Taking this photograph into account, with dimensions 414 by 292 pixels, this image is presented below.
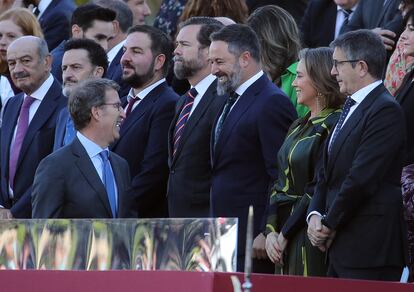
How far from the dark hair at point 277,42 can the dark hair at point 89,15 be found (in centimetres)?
215

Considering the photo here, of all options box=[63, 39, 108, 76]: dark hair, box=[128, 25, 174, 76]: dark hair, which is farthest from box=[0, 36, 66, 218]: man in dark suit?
box=[128, 25, 174, 76]: dark hair

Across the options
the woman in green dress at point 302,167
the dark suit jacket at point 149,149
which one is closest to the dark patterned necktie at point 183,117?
the dark suit jacket at point 149,149

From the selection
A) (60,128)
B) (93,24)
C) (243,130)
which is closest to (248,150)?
(243,130)

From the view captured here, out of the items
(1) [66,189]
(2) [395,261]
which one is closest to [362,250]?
(2) [395,261]

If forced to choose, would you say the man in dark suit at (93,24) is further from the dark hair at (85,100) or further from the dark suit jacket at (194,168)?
the dark hair at (85,100)

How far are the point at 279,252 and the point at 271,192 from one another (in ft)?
1.64

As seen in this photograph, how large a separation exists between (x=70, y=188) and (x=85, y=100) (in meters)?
0.77

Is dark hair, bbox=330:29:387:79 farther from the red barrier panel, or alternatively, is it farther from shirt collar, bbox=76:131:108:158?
the red barrier panel

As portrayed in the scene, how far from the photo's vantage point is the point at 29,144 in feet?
34.8

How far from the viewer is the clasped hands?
25.5 ft

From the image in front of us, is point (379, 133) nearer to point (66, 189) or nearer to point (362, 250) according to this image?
point (362, 250)

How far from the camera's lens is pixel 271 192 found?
8688 millimetres

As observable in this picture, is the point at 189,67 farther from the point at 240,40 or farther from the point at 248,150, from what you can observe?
the point at 248,150

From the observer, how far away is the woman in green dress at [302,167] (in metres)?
8.23
